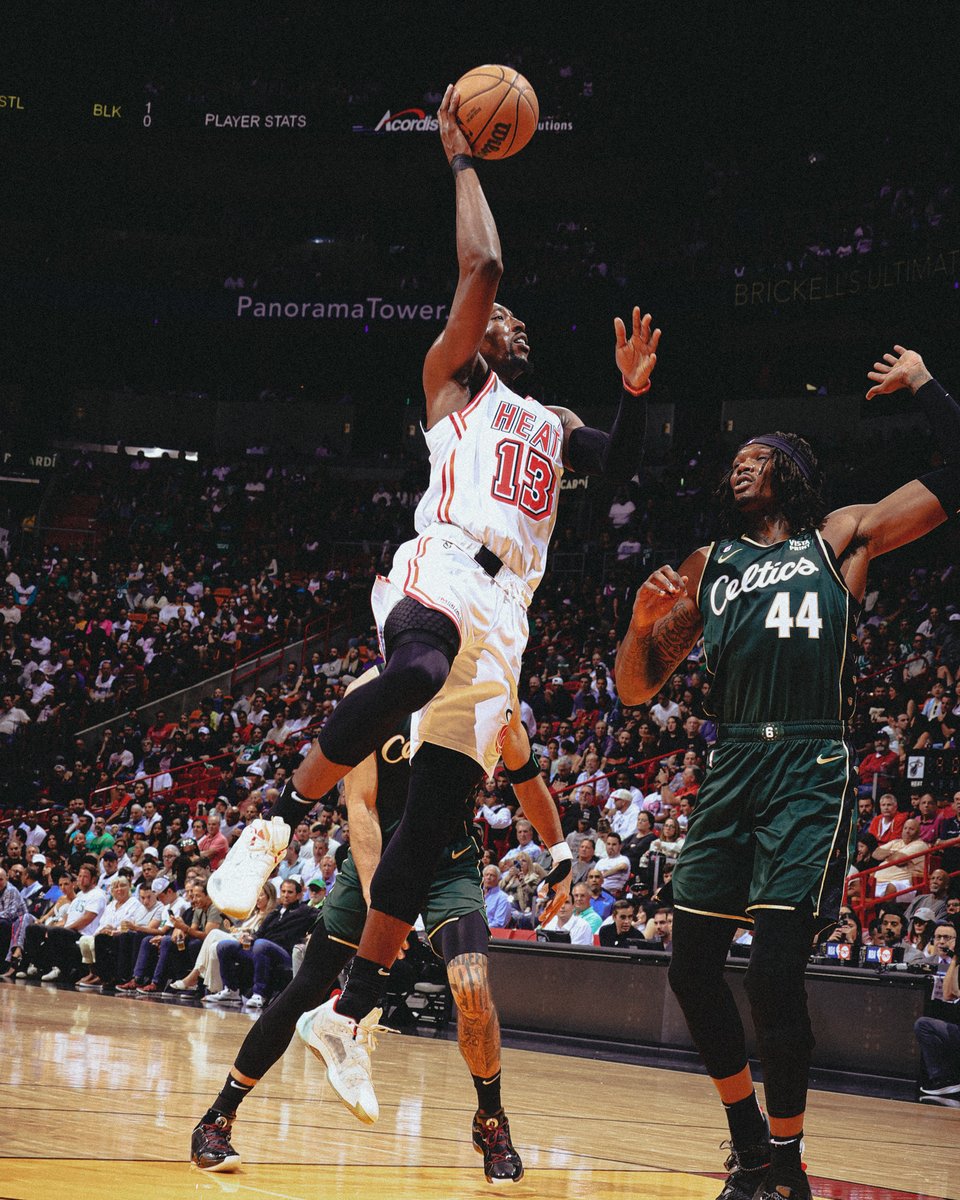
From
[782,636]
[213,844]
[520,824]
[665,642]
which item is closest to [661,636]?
[665,642]

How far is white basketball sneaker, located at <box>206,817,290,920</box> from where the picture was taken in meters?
4.36

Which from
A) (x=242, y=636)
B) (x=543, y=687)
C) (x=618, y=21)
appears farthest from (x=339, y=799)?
(x=618, y=21)

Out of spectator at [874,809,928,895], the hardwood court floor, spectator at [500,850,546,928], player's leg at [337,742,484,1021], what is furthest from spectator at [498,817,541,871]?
player's leg at [337,742,484,1021]

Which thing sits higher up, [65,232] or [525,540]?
[65,232]

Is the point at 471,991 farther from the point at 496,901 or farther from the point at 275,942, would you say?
the point at 275,942

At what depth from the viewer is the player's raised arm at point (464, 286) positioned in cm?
452

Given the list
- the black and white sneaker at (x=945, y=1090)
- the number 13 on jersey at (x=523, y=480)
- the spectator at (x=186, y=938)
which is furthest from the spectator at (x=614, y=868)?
the number 13 on jersey at (x=523, y=480)

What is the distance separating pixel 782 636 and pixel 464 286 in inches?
57.9

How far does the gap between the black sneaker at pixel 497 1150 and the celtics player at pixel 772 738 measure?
0.66 m

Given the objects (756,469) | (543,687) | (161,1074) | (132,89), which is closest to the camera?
(756,469)

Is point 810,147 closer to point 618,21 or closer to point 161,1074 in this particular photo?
point 618,21

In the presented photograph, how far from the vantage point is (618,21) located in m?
32.4

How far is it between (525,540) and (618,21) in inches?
1211

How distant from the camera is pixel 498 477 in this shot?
4.62 metres
